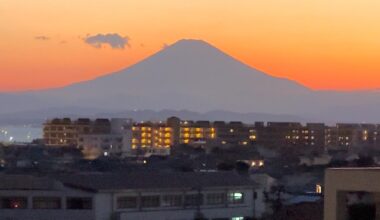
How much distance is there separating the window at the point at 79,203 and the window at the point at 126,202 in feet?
2.99

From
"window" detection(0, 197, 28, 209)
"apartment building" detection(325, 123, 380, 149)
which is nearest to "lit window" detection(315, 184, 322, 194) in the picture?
"window" detection(0, 197, 28, 209)

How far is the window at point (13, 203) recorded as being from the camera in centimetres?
2928

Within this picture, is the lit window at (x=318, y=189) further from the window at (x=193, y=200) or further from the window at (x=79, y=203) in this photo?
the window at (x=79, y=203)

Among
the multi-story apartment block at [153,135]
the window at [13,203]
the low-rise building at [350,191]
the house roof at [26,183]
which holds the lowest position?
the window at [13,203]

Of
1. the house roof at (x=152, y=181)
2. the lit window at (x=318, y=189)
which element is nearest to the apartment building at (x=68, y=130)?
the lit window at (x=318, y=189)

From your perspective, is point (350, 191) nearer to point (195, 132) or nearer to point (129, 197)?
point (129, 197)

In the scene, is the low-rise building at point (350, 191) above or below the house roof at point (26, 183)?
above

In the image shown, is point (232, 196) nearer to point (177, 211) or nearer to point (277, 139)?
point (177, 211)

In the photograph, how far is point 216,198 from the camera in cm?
3186

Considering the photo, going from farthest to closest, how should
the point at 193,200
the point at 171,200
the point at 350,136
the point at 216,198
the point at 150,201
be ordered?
the point at 350,136, the point at 216,198, the point at 193,200, the point at 171,200, the point at 150,201

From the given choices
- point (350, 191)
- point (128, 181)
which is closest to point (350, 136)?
point (128, 181)

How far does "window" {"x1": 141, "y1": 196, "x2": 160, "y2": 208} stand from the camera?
30.3 meters

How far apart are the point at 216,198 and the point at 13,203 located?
673cm

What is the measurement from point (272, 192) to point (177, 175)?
20.8ft
